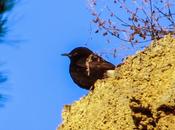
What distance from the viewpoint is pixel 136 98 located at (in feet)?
5.79

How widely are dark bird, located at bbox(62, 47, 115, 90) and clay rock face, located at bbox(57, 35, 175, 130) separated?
1516 mm

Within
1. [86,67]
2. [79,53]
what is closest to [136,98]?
[86,67]

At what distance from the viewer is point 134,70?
6.38ft

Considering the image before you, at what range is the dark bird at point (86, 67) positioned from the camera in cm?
398

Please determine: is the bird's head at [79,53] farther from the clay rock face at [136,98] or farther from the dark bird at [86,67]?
the clay rock face at [136,98]

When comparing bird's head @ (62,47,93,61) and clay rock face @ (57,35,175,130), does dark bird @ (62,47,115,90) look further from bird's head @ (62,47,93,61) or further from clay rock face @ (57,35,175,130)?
clay rock face @ (57,35,175,130)

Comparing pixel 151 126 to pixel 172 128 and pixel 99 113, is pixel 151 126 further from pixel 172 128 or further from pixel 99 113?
pixel 99 113

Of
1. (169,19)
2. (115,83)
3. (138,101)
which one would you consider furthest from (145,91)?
(169,19)

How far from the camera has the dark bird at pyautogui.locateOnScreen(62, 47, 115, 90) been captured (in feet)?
13.0

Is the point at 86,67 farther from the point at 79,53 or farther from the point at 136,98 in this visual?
the point at 136,98

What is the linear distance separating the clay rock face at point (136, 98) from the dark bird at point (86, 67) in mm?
1516

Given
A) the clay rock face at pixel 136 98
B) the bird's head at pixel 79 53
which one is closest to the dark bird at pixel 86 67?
the bird's head at pixel 79 53

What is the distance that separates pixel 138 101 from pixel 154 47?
0.32 meters

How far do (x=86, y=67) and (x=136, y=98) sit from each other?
8.69ft
